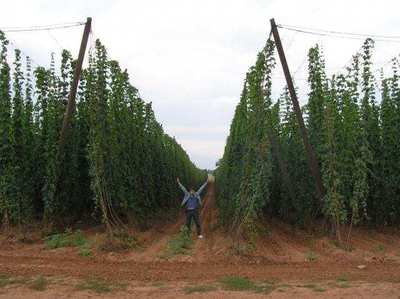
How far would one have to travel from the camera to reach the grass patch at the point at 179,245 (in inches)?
567

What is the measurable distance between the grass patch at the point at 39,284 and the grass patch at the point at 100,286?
664mm

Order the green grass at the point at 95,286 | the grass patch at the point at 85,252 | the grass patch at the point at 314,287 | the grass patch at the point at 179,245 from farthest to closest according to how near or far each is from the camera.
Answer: the grass patch at the point at 85,252
the grass patch at the point at 179,245
the green grass at the point at 95,286
the grass patch at the point at 314,287

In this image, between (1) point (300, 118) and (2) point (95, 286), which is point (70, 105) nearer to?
(1) point (300, 118)

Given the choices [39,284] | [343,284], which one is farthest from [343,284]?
[39,284]

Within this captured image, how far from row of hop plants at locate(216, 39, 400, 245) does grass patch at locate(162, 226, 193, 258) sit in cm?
141

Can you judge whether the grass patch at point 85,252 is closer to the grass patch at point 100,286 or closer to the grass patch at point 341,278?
the grass patch at point 100,286

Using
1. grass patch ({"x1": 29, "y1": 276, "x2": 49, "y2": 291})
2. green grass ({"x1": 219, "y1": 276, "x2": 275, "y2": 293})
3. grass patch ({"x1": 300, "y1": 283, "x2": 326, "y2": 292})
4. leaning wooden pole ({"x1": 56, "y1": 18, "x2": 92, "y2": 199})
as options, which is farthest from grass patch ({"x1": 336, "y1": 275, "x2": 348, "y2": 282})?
leaning wooden pole ({"x1": 56, "y1": 18, "x2": 92, "y2": 199})

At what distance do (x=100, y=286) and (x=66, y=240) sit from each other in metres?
5.82

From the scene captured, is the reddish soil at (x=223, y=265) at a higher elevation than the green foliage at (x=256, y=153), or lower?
lower

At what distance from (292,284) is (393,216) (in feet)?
29.9

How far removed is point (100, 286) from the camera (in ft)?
34.1

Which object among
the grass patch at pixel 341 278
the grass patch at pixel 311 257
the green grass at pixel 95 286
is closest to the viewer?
the green grass at pixel 95 286

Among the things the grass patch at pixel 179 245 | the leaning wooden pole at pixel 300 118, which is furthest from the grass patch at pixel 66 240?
the leaning wooden pole at pixel 300 118

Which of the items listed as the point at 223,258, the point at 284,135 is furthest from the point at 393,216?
the point at 223,258
